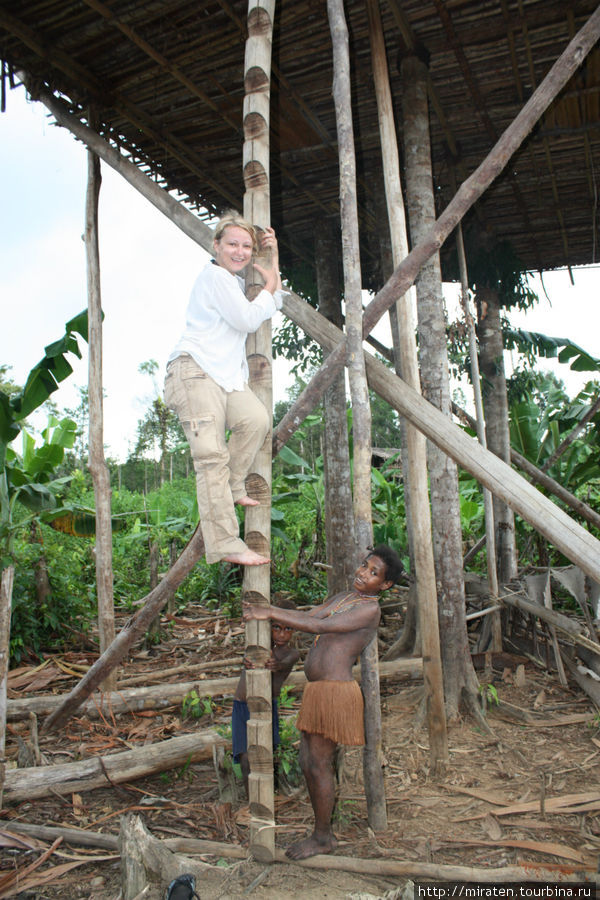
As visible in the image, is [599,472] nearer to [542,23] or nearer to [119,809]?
[542,23]

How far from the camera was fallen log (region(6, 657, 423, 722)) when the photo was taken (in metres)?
4.70

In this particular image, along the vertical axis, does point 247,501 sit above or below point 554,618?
above

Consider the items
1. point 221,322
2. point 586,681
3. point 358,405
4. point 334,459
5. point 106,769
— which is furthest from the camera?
point 334,459

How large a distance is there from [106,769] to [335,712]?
5.74 feet

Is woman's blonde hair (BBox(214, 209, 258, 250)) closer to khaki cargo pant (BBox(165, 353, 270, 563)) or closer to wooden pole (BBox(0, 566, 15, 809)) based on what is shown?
khaki cargo pant (BBox(165, 353, 270, 563))

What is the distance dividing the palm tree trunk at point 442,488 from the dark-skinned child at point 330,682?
5.22ft

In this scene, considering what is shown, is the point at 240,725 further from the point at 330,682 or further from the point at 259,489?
the point at 259,489

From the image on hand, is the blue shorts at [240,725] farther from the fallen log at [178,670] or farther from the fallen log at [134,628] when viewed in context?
the fallen log at [178,670]

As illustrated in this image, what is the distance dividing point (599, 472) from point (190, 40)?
570cm

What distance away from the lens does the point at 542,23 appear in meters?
4.27

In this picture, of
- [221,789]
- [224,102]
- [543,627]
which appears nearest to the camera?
[221,789]

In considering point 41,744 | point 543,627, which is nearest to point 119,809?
point 41,744

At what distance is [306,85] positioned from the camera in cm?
480

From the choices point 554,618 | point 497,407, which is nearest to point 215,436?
point 554,618
